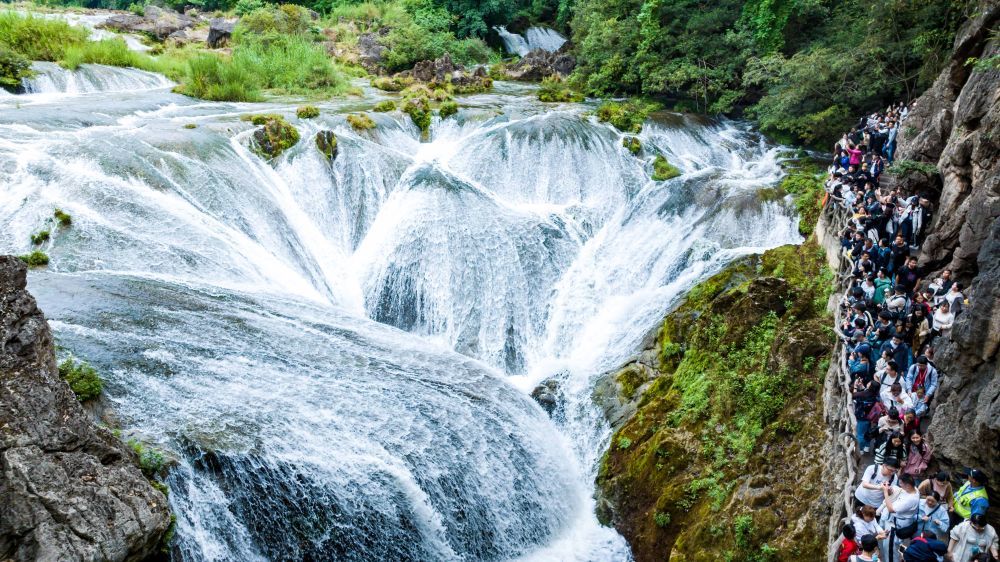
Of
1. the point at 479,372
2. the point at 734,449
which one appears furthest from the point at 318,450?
the point at 734,449

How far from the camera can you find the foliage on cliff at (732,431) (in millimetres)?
9789

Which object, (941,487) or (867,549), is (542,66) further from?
(867,549)

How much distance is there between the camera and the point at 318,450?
934cm

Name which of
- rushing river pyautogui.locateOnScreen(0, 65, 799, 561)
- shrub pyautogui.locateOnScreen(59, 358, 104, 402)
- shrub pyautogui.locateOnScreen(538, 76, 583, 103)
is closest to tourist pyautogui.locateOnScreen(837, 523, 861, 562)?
rushing river pyautogui.locateOnScreen(0, 65, 799, 561)

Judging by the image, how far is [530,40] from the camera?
45000mm

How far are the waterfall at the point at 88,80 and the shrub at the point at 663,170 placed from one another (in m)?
20.2

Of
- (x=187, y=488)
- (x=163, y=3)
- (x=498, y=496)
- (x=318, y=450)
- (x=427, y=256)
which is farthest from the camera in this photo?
(x=163, y=3)

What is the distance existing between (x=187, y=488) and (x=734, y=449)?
8.50 m

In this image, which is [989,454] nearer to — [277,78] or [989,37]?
[989,37]

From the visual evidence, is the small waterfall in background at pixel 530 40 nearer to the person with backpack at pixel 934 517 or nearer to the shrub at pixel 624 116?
the shrub at pixel 624 116

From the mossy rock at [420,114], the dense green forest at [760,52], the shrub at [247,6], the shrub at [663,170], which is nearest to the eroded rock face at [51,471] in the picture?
the shrub at [663,170]

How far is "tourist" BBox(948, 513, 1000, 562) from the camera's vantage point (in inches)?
237

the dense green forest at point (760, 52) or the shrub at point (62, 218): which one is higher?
the dense green forest at point (760, 52)

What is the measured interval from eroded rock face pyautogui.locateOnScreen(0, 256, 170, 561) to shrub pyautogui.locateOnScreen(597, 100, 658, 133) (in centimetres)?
1972
